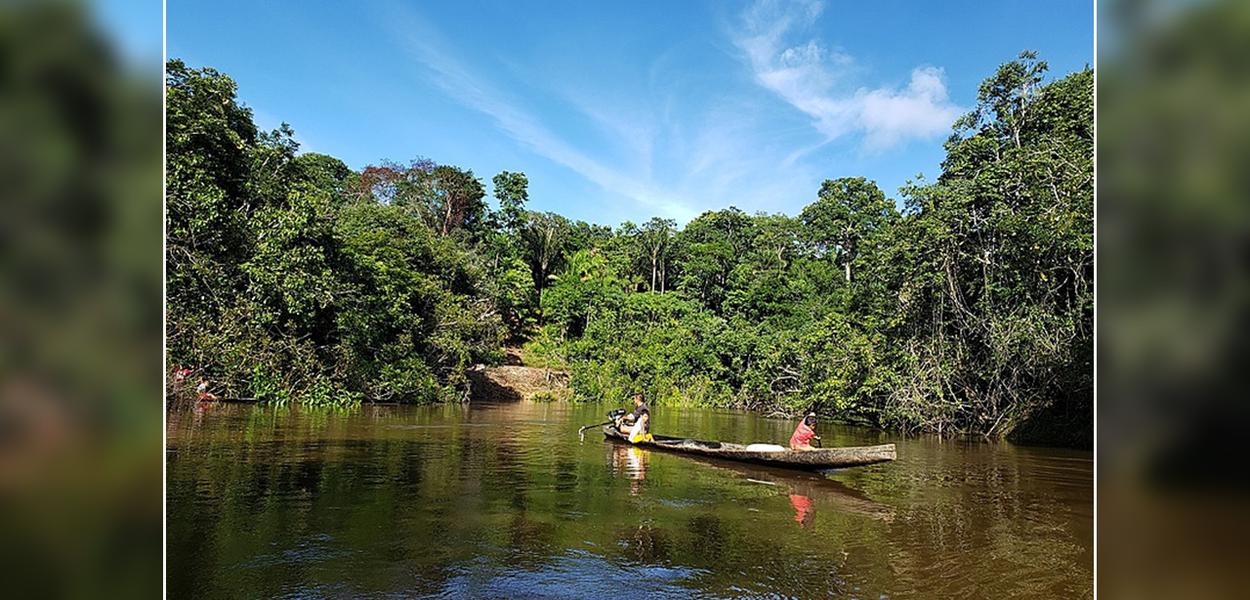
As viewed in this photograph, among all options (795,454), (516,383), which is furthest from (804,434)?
(516,383)

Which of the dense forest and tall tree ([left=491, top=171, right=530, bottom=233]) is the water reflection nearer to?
the dense forest

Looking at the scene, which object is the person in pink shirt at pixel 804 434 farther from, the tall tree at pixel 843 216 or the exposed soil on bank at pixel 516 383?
the tall tree at pixel 843 216

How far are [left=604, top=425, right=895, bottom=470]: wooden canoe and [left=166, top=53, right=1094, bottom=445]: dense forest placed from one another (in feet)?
18.6

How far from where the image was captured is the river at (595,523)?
546 centimetres

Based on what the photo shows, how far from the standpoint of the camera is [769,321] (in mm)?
31844

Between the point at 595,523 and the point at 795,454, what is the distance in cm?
391

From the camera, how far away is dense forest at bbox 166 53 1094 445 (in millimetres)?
14469

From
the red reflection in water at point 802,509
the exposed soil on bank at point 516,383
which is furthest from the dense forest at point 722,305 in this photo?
the red reflection in water at point 802,509

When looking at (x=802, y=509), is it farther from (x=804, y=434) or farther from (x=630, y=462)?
(x=630, y=462)

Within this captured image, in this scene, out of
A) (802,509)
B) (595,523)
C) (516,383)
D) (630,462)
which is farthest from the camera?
(516,383)

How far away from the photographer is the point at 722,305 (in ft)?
110
